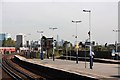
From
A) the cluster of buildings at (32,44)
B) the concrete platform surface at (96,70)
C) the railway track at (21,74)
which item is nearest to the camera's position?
the concrete platform surface at (96,70)

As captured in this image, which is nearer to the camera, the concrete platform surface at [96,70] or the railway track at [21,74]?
the concrete platform surface at [96,70]

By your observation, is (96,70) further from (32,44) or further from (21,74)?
(32,44)

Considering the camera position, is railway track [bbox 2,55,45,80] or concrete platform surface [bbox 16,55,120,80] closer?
concrete platform surface [bbox 16,55,120,80]

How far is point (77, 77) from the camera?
2462cm

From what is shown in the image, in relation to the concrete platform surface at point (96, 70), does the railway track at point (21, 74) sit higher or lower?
lower

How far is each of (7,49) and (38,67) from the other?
153563mm

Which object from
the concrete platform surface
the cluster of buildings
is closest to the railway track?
the concrete platform surface

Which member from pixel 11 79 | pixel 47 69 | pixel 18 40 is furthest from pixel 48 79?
pixel 18 40

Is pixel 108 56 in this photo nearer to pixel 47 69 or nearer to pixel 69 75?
pixel 47 69

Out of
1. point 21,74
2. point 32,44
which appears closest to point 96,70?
point 21,74

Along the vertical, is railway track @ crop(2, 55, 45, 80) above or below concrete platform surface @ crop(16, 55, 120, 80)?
below

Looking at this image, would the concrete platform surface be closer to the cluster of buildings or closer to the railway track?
the railway track

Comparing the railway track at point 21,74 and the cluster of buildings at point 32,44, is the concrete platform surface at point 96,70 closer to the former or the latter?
the railway track at point 21,74

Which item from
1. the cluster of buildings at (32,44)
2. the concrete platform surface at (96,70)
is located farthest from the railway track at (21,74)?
the cluster of buildings at (32,44)
